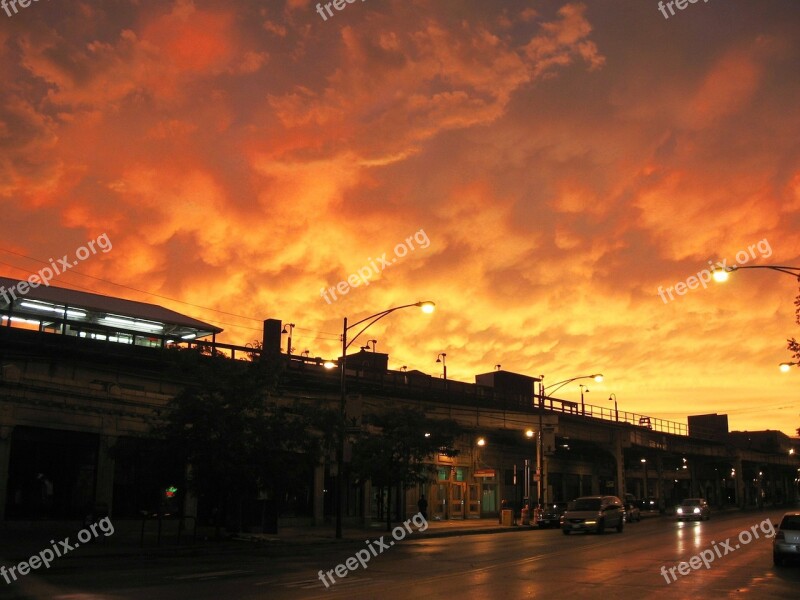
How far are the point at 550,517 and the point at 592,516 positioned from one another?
31.7ft

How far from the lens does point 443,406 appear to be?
53781 millimetres

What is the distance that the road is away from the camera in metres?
15.0

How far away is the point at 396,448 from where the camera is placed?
3969cm

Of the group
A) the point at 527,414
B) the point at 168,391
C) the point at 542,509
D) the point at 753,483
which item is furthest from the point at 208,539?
the point at 753,483

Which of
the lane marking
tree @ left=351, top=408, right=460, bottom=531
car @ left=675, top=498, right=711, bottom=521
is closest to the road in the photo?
the lane marking

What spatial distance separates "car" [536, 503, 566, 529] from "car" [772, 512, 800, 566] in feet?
84.0

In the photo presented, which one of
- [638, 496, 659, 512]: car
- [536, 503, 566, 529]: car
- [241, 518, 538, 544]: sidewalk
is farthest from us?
[638, 496, 659, 512]: car

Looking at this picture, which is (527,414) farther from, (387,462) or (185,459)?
(185,459)

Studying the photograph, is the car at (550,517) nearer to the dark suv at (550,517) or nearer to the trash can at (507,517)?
the dark suv at (550,517)

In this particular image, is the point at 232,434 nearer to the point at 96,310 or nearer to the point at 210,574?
the point at 210,574

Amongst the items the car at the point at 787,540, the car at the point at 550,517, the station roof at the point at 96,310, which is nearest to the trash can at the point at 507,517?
the car at the point at 550,517

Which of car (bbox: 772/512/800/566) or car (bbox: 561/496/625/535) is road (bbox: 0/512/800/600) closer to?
car (bbox: 772/512/800/566)

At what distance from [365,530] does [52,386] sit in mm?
17557

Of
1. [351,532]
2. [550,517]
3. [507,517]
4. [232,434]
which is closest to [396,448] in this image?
[351,532]
